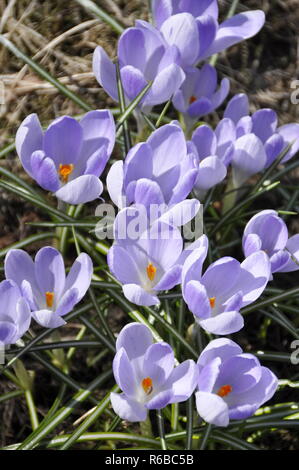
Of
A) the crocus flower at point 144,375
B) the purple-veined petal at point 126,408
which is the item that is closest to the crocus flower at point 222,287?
the crocus flower at point 144,375

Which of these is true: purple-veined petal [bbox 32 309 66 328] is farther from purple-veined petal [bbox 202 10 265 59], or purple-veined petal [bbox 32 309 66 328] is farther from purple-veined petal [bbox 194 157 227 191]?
purple-veined petal [bbox 202 10 265 59]

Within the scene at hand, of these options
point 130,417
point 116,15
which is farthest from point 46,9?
point 130,417

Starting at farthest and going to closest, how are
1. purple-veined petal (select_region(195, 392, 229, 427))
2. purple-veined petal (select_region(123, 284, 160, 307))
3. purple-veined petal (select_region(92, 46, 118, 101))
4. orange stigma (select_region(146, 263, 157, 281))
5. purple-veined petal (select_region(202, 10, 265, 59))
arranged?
purple-veined petal (select_region(202, 10, 265, 59))
purple-veined petal (select_region(92, 46, 118, 101))
orange stigma (select_region(146, 263, 157, 281))
purple-veined petal (select_region(123, 284, 160, 307))
purple-veined petal (select_region(195, 392, 229, 427))

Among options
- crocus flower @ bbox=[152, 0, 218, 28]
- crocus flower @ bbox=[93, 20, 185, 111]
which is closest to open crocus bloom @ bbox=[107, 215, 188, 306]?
crocus flower @ bbox=[93, 20, 185, 111]

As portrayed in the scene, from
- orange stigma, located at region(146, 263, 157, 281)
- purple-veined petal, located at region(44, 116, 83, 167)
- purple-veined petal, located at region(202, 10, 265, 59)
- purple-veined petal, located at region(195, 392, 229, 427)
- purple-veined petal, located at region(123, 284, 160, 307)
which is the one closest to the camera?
purple-veined petal, located at region(195, 392, 229, 427)

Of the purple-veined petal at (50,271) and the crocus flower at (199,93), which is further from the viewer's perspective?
the crocus flower at (199,93)

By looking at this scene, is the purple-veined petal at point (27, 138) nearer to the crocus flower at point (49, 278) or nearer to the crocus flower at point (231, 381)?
the crocus flower at point (49, 278)
